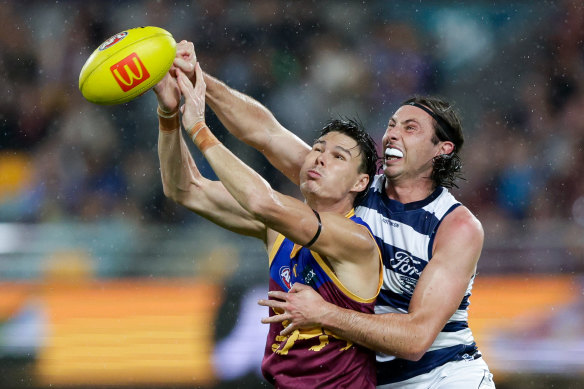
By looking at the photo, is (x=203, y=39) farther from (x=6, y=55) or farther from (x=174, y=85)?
(x=174, y=85)

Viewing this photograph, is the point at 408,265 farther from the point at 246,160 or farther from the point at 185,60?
the point at 246,160

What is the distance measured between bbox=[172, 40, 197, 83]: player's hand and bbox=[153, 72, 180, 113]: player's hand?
0.07 metres

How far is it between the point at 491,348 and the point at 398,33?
14.9 ft

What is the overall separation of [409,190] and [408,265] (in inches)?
17.6

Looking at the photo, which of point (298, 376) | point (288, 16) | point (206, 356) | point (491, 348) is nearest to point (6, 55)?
point (288, 16)

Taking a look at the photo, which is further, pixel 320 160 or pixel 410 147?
pixel 410 147

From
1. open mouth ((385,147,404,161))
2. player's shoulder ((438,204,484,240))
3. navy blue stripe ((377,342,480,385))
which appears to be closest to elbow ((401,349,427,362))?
navy blue stripe ((377,342,480,385))

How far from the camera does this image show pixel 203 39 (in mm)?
9328

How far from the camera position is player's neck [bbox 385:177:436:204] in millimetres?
3922

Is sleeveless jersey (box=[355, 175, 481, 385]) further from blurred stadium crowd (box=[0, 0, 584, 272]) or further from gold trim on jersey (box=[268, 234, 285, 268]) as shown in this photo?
blurred stadium crowd (box=[0, 0, 584, 272])

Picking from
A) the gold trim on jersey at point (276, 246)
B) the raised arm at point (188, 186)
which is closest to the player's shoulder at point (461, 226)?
the gold trim on jersey at point (276, 246)

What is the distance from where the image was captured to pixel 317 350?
335cm

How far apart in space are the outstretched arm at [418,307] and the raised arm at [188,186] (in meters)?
0.57

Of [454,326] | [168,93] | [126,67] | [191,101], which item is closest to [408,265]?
[454,326]
